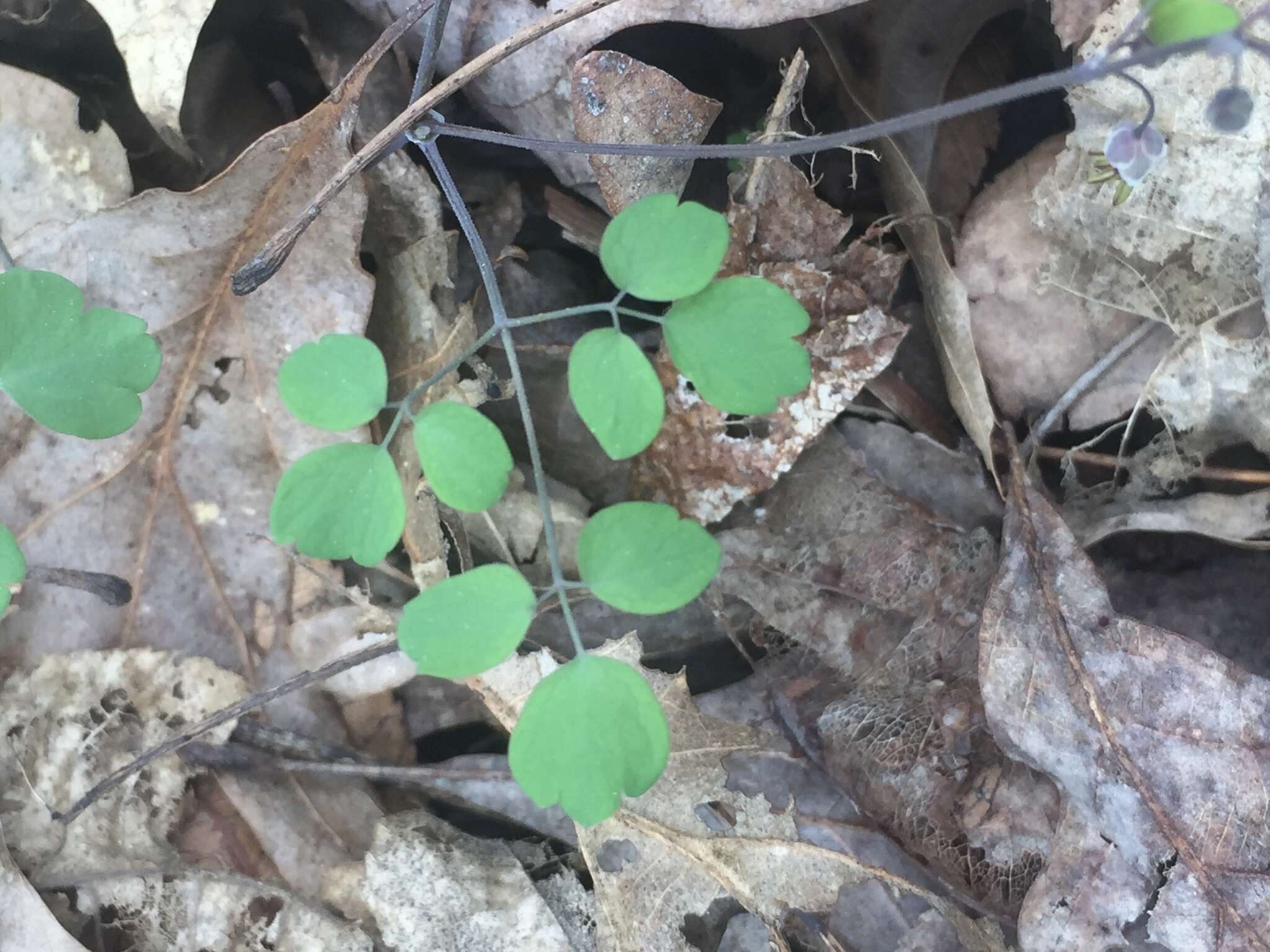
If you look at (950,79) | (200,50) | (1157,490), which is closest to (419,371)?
(200,50)

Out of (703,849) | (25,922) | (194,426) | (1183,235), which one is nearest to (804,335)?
(1183,235)

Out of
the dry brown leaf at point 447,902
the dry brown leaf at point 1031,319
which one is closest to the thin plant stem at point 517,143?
the dry brown leaf at point 1031,319

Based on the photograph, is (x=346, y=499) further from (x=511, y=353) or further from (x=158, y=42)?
(x=158, y=42)

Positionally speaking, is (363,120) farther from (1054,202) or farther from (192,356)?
(1054,202)

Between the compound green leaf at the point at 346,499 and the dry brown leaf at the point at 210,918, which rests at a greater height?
the compound green leaf at the point at 346,499

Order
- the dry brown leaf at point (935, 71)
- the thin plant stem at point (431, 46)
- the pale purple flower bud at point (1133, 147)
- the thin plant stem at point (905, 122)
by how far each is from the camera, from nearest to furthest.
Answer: the thin plant stem at point (905, 122) → the pale purple flower bud at point (1133, 147) → the thin plant stem at point (431, 46) → the dry brown leaf at point (935, 71)

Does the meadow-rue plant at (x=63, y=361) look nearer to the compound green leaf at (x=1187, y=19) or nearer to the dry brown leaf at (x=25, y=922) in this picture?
the dry brown leaf at (x=25, y=922)
